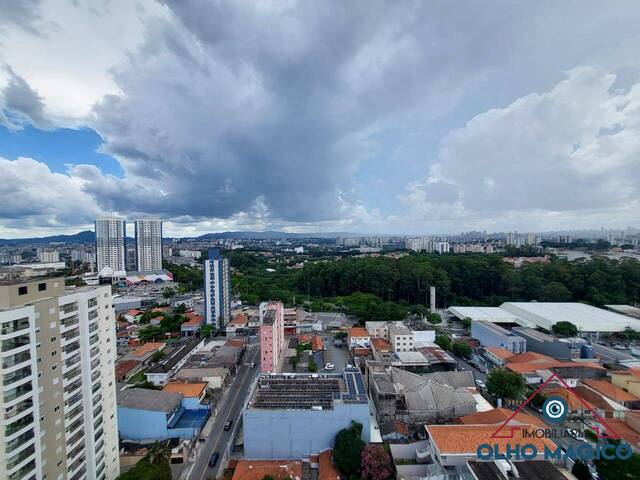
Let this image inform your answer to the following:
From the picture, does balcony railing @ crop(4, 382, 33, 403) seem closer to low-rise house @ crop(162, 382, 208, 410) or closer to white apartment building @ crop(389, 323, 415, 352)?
low-rise house @ crop(162, 382, 208, 410)

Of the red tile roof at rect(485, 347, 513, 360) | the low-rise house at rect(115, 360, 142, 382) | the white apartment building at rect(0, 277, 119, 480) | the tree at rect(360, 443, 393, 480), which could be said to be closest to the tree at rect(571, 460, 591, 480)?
the tree at rect(360, 443, 393, 480)

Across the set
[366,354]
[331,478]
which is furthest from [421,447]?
[366,354]

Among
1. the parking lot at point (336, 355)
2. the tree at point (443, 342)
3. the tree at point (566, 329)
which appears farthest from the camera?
the tree at point (566, 329)

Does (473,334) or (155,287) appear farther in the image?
(155,287)

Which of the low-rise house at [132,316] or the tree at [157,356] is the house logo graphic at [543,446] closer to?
the tree at [157,356]

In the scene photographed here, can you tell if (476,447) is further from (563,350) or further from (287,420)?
(563,350)

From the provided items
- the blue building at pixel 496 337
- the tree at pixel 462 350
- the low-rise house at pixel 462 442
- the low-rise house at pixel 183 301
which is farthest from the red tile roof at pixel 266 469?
the low-rise house at pixel 183 301

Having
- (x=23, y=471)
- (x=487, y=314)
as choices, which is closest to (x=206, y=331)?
(x=23, y=471)
